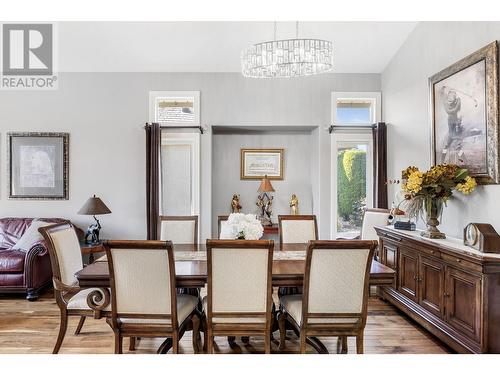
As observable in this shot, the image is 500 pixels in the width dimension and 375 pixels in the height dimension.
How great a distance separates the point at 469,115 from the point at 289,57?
1.65 metres

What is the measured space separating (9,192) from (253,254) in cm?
427

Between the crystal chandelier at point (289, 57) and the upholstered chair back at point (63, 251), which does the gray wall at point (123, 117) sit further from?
the upholstered chair back at point (63, 251)

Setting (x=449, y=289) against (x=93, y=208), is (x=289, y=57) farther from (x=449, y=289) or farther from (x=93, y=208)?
(x=93, y=208)

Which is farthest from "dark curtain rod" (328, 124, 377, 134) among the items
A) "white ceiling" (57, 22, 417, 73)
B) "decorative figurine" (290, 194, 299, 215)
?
"decorative figurine" (290, 194, 299, 215)

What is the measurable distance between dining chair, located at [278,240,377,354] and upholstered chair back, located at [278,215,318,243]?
1132mm

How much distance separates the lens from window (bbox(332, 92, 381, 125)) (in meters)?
4.57

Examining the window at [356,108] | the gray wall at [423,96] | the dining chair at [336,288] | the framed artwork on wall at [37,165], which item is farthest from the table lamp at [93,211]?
the gray wall at [423,96]

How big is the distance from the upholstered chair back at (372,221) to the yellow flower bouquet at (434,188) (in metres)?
0.82

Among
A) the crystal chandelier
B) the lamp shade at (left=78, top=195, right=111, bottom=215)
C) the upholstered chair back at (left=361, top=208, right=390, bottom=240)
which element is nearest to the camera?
the crystal chandelier

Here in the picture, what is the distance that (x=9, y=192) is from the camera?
4.48m

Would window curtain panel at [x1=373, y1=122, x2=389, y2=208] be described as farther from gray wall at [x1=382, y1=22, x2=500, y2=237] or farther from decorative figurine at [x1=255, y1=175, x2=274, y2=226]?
decorative figurine at [x1=255, y1=175, x2=274, y2=226]

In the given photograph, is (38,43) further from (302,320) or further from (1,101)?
(302,320)

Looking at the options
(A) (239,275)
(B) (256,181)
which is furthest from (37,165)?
(A) (239,275)

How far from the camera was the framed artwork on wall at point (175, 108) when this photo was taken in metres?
4.50
